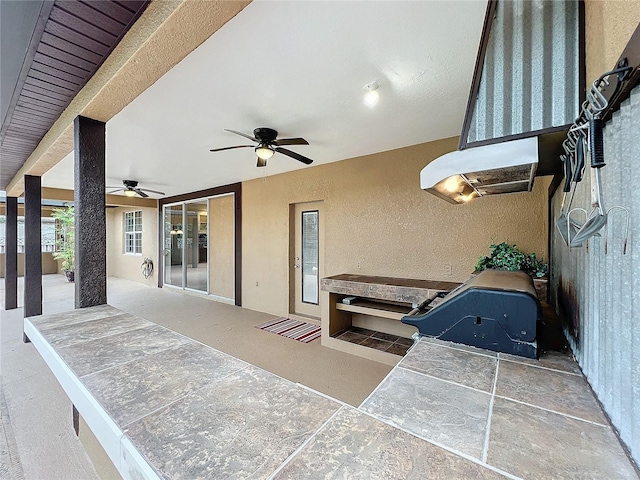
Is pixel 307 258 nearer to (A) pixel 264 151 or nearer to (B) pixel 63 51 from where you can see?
(A) pixel 264 151

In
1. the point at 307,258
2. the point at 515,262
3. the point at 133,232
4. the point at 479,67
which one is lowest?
the point at 307,258

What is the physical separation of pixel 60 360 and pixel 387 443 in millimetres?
1341

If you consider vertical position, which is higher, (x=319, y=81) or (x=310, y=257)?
(x=319, y=81)

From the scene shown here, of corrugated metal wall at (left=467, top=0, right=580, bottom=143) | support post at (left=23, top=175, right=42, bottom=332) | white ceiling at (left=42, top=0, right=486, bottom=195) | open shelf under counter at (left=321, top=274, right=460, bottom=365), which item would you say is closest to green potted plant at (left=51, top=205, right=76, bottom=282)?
support post at (left=23, top=175, right=42, bottom=332)

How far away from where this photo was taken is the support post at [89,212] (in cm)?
180

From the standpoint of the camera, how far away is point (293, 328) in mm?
4438

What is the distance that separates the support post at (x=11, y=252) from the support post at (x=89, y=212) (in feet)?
17.2

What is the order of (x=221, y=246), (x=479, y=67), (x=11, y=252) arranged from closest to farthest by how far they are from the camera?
(x=479, y=67) → (x=11, y=252) → (x=221, y=246)

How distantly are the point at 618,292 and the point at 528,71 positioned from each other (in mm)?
1051

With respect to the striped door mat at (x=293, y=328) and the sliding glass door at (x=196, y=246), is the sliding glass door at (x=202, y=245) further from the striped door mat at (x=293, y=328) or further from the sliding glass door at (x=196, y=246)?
the striped door mat at (x=293, y=328)

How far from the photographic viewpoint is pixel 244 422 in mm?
738

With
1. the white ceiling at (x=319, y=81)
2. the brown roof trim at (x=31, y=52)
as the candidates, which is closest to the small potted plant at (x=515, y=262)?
the white ceiling at (x=319, y=81)

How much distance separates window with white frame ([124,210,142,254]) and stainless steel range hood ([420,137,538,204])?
9715 millimetres

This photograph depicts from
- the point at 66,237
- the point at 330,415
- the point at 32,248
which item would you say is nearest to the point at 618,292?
the point at 330,415
